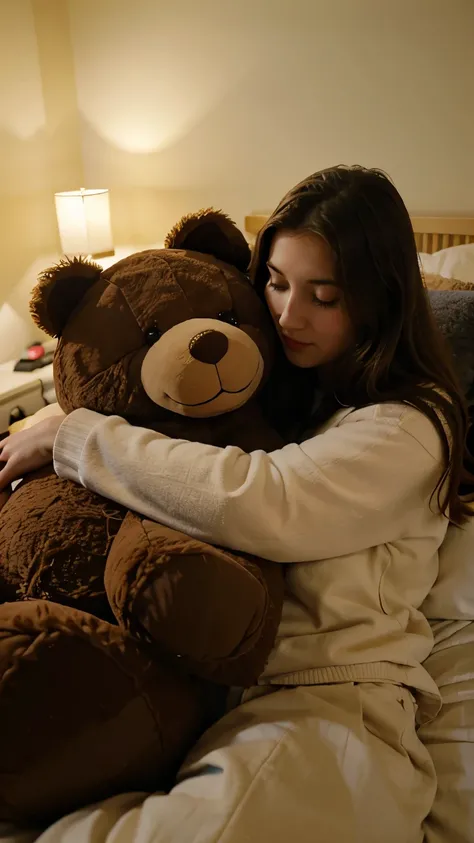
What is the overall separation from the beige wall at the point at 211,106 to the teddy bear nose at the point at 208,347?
1511 mm

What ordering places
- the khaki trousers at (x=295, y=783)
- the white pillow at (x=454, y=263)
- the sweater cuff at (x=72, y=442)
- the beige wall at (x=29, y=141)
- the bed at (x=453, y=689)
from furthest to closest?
1. the beige wall at (x=29, y=141)
2. the white pillow at (x=454, y=263)
3. the sweater cuff at (x=72, y=442)
4. the bed at (x=453, y=689)
5. the khaki trousers at (x=295, y=783)

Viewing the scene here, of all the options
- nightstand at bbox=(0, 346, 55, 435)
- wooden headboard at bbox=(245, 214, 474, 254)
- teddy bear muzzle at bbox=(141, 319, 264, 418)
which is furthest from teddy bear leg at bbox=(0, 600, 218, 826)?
wooden headboard at bbox=(245, 214, 474, 254)

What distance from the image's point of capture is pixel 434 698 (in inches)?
32.1

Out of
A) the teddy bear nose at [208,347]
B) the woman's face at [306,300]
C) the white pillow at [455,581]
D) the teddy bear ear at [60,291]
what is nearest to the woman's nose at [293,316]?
the woman's face at [306,300]

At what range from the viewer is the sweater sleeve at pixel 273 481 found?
729 mm

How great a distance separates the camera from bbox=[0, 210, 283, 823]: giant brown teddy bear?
616 mm

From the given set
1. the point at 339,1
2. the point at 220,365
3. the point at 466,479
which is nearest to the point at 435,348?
the point at 466,479

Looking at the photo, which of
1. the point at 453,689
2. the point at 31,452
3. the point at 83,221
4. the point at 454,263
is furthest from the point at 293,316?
the point at 83,221

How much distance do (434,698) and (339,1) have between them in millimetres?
2002

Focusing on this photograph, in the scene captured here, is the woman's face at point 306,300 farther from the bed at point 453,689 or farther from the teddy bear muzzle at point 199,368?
the bed at point 453,689

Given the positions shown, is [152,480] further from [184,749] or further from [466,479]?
[466,479]

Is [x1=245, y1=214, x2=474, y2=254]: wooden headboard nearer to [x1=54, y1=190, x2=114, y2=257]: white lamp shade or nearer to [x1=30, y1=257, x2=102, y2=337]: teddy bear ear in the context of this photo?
[x1=54, y1=190, x2=114, y2=257]: white lamp shade

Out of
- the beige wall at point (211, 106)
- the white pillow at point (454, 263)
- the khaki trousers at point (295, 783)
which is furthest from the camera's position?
the beige wall at point (211, 106)

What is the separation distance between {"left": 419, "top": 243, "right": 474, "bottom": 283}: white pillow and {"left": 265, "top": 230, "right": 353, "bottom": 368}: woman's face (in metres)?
0.70
